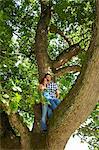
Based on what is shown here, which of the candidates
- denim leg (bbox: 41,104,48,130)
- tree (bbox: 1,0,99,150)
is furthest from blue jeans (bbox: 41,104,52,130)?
tree (bbox: 1,0,99,150)

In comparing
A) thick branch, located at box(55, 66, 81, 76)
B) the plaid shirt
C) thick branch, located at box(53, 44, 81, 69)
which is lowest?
the plaid shirt

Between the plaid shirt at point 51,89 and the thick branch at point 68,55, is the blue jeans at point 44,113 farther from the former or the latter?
the thick branch at point 68,55

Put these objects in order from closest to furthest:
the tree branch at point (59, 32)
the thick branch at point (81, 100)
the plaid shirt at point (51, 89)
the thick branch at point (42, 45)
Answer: the thick branch at point (81, 100) < the plaid shirt at point (51, 89) < the thick branch at point (42, 45) < the tree branch at point (59, 32)

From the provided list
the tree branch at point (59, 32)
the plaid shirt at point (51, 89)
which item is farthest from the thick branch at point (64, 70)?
the plaid shirt at point (51, 89)

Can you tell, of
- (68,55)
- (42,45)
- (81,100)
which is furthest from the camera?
(68,55)

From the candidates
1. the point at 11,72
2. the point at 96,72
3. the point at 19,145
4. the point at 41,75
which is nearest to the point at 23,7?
the point at 41,75

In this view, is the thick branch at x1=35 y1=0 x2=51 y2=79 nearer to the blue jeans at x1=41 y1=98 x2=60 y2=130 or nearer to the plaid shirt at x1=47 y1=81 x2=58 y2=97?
the plaid shirt at x1=47 y1=81 x2=58 y2=97

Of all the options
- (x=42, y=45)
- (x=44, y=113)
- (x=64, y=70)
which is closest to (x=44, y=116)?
(x=44, y=113)

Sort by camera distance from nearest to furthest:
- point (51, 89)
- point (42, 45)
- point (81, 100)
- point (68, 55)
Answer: point (81, 100), point (51, 89), point (42, 45), point (68, 55)

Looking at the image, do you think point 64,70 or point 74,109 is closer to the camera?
point 74,109

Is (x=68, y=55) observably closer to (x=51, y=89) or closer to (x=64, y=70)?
(x=64, y=70)

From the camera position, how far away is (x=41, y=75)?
592 centimetres

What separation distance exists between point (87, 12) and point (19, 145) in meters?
3.08

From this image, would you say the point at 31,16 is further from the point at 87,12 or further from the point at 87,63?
the point at 87,63
